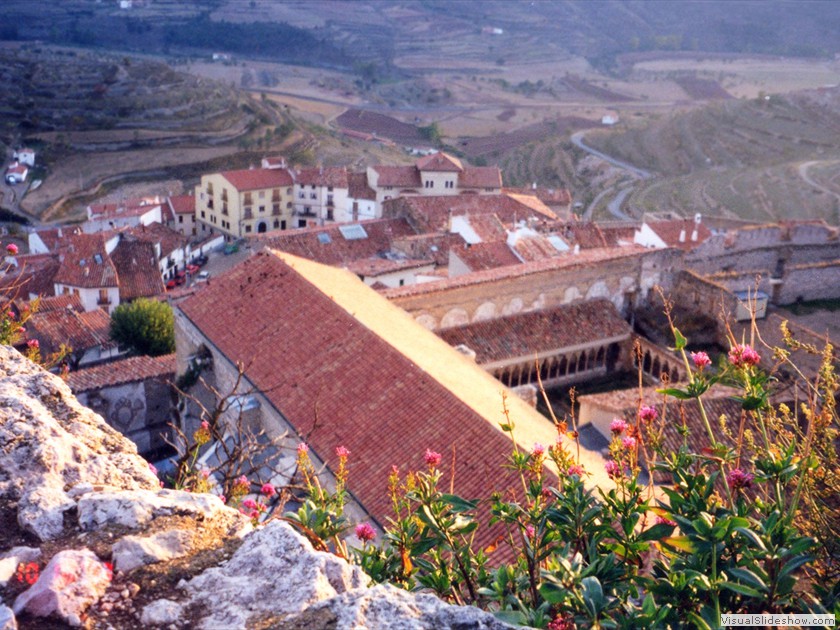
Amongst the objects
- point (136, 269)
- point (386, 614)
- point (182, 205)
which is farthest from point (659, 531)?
point (182, 205)

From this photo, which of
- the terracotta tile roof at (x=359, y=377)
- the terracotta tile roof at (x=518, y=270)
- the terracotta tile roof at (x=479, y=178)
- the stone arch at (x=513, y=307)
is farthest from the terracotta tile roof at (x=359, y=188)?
the terracotta tile roof at (x=359, y=377)

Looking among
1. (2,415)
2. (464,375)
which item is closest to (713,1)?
(464,375)

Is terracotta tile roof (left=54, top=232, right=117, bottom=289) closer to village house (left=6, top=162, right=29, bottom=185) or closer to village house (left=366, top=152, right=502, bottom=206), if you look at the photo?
village house (left=366, top=152, right=502, bottom=206)

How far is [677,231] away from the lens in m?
33.0

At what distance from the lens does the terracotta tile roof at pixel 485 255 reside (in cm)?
2472

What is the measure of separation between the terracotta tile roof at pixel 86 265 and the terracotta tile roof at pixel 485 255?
632 inches

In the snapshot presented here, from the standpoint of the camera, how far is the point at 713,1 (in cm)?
14600

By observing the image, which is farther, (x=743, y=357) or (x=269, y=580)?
(x=743, y=357)

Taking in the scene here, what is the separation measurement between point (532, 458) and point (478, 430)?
19.2 feet

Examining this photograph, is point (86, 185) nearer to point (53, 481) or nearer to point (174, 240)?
point (174, 240)

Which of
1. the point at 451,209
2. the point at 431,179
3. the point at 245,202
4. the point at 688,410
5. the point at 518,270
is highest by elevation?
the point at 518,270

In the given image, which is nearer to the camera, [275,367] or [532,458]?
[532,458]

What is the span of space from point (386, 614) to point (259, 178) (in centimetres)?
4818

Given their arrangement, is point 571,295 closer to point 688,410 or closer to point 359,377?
point 688,410
